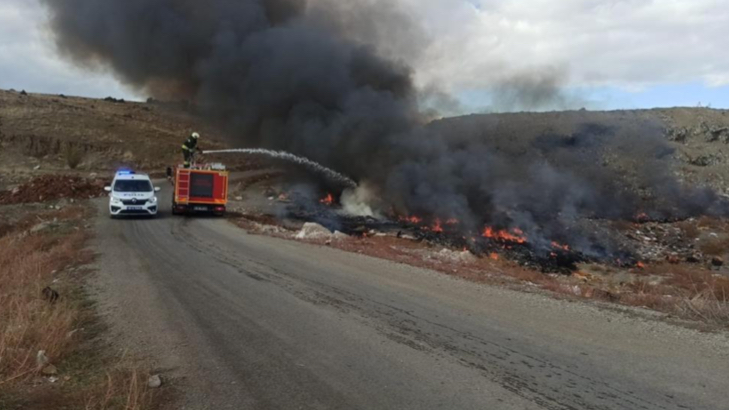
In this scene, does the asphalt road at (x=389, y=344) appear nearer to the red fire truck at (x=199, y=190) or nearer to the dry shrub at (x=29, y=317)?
the dry shrub at (x=29, y=317)

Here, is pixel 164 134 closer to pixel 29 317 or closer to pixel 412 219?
pixel 412 219

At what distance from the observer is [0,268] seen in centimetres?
1070

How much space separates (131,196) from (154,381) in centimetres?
1619

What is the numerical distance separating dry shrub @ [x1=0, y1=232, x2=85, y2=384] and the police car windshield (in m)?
8.56

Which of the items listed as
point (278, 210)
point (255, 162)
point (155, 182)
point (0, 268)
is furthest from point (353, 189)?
point (255, 162)

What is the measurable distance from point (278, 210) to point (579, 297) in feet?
56.6

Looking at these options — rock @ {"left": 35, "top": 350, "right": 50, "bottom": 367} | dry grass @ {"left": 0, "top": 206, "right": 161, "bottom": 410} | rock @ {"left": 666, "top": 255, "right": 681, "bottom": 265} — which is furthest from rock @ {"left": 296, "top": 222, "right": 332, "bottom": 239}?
rock @ {"left": 666, "top": 255, "right": 681, "bottom": 265}

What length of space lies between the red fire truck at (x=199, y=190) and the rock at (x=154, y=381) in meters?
16.7

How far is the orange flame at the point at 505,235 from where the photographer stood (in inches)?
788

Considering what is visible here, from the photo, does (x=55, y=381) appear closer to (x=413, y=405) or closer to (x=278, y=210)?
(x=413, y=405)

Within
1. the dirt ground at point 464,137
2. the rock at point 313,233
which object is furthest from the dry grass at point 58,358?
the rock at point 313,233

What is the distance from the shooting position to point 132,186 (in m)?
20.3

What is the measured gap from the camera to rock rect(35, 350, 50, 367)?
5281 mm

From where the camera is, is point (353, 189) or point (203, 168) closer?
point (203, 168)
